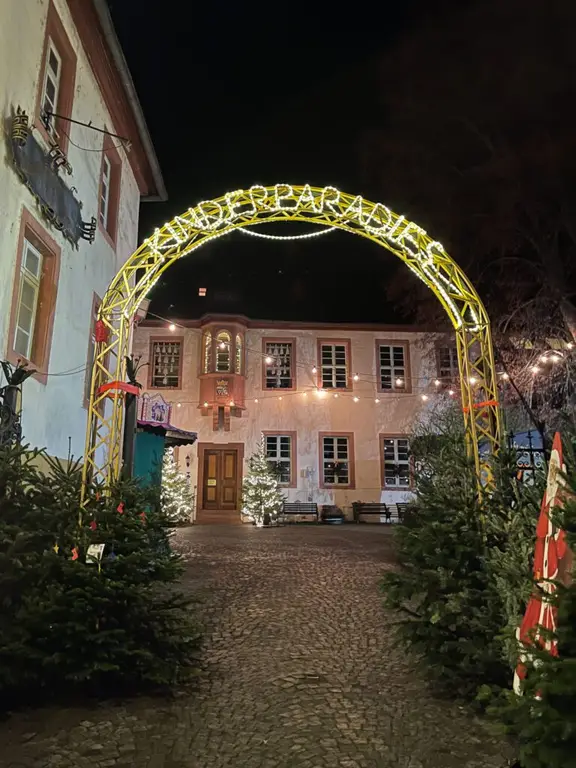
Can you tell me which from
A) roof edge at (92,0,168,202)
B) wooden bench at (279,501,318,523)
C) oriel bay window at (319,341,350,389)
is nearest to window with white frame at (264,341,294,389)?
oriel bay window at (319,341,350,389)

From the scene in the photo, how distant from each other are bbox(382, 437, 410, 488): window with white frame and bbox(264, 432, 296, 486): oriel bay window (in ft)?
12.6

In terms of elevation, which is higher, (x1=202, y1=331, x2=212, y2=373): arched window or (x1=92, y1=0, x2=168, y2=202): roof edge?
(x1=92, y1=0, x2=168, y2=202): roof edge

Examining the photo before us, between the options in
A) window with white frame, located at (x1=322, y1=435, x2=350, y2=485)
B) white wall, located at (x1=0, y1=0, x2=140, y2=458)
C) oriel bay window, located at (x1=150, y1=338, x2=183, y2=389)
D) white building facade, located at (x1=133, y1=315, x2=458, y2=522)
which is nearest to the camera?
white wall, located at (x1=0, y1=0, x2=140, y2=458)

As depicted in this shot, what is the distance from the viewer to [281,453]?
23047mm

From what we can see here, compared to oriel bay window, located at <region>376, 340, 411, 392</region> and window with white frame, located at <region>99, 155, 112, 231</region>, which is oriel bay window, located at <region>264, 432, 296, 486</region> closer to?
oriel bay window, located at <region>376, 340, 411, 392</region>

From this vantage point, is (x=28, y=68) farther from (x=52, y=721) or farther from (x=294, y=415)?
(x=294, y=415)

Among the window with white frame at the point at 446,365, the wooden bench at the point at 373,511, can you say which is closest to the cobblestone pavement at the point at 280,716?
the wooden bench at the point at 373,511

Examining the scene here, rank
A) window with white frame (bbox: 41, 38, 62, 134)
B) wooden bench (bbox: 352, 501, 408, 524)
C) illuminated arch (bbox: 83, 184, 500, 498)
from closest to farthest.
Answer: illuminated arch (bbox: 83, 184, 500, 498), window with white frame (bbox: 41, 38, 62, 134), wooden bench (bbox: 352, 501, 408, 524)

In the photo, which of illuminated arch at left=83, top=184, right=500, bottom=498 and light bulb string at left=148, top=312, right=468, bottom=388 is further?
light bulb string at left=148, top=312, right=468, bottom=388

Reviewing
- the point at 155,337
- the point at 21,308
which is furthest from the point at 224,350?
the point at 21,308

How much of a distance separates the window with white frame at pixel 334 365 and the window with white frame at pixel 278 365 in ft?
4.69

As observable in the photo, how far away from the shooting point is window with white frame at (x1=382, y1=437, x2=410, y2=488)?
75.7ft

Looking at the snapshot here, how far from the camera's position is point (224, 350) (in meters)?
22.9

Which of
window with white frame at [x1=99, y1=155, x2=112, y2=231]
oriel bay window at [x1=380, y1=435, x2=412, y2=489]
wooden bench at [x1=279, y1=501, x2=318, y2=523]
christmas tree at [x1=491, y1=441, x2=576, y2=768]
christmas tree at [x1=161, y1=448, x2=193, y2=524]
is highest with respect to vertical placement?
window with white frame at [x1=99, y1=155, x2=112, y2=231]
